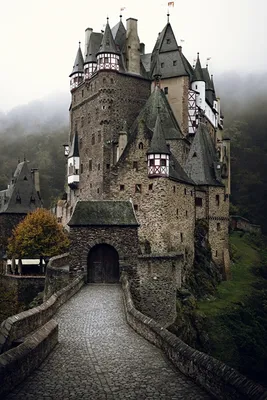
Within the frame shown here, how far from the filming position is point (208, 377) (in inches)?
459

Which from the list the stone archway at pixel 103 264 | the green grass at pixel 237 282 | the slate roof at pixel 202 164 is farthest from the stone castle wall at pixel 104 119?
the stone archway at pixel 103 264

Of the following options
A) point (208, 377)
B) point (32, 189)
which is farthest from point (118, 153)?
point (208, 377)

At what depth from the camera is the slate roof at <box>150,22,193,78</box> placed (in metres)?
56.8

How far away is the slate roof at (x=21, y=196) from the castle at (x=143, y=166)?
3276 millimetres

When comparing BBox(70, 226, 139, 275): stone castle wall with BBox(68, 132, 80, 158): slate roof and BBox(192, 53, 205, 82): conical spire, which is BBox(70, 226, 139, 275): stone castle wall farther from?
BBox(192, 53, 205, 82): conical spire

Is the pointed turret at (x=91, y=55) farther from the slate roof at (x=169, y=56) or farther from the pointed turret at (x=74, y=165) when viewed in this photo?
the pointed turret at (x=74, y=165)

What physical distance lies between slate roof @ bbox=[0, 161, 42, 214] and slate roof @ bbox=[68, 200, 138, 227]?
31281mm

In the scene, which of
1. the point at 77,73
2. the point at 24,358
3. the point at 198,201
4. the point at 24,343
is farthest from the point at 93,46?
the point at 24,358

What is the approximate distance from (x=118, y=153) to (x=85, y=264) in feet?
73.1

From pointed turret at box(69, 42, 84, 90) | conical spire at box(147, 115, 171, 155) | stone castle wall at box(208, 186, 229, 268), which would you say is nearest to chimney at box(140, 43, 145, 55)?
pointed turret at box(69, 42, 84, 90)

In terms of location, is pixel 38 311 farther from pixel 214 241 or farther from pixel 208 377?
pixel 214 241

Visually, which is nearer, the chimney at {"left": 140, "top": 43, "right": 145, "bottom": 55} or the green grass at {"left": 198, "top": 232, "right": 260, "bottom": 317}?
the green grass at {"left": 198, "top": 232, "right": 260, "bottom": 317}

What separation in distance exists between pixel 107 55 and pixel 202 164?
14047mm

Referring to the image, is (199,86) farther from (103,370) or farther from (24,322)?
(103,370)
